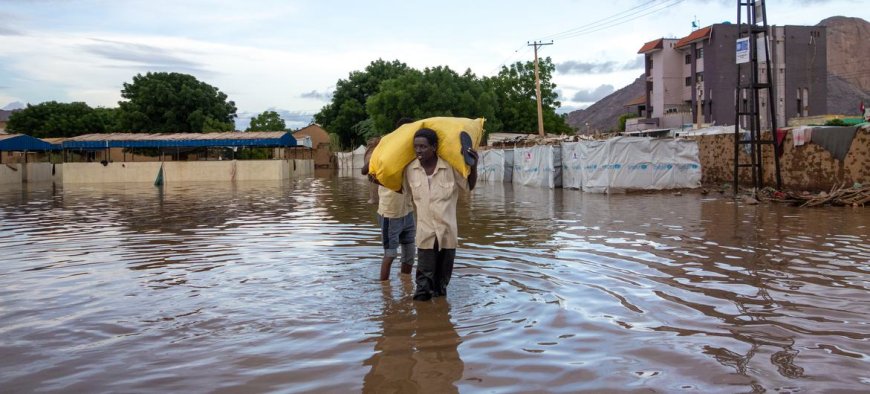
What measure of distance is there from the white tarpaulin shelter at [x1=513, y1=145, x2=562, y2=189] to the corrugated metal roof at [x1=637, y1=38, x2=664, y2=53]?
33037 millimetres

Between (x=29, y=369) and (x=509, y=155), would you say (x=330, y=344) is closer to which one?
(x=29, y=369)

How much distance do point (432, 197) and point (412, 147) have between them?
431 mm

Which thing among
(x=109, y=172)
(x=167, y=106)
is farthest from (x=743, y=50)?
(x=167, y=106)

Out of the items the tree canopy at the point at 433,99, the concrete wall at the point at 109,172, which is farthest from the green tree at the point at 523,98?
the concrete wall at the point at 109,172

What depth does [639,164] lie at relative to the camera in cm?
1842

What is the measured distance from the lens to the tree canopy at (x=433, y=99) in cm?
4491

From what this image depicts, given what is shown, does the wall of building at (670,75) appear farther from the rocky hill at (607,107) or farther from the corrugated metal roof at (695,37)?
the rocky hill at (607,107)

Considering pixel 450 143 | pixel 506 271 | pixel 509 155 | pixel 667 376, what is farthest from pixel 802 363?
pixel 509 155

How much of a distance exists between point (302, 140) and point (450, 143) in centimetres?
4763

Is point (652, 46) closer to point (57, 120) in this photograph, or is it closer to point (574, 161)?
point (574, 161)

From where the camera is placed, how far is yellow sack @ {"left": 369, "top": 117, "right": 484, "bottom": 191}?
5.11 meters

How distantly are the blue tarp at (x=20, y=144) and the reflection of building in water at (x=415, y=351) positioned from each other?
4053cm

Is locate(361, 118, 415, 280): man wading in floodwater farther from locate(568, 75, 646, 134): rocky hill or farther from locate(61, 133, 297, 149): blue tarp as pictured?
locate(568, 75, 646, 134): rocky hill

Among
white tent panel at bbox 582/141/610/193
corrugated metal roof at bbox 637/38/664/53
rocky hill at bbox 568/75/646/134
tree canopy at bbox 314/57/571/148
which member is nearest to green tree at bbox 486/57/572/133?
tree canopy at bbox 314/57/571/148
